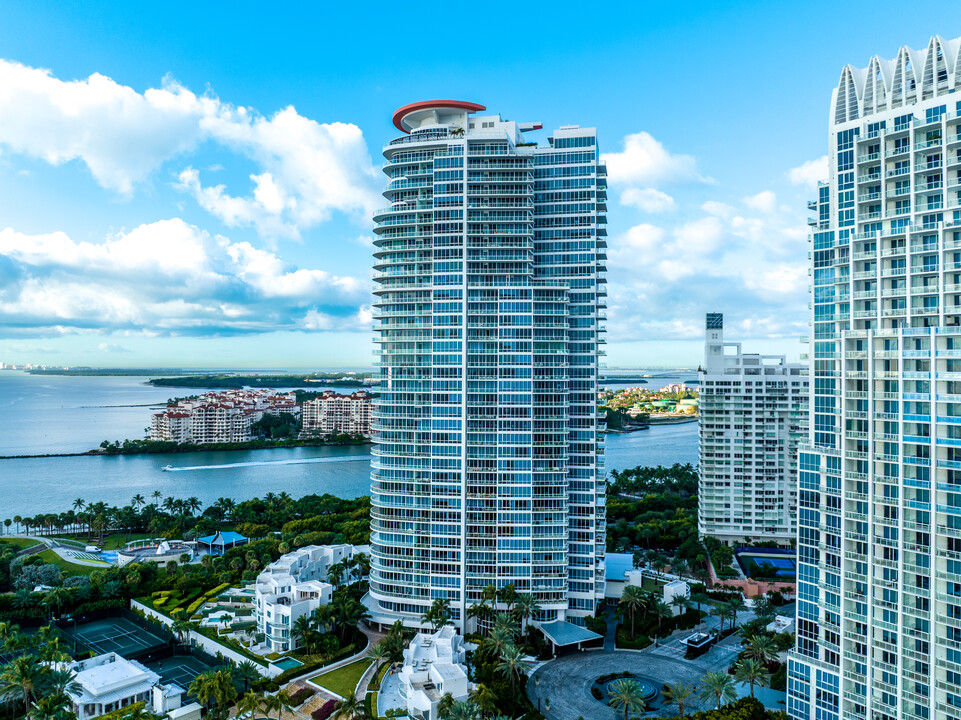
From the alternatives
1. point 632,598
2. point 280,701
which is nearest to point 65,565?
point 280,701

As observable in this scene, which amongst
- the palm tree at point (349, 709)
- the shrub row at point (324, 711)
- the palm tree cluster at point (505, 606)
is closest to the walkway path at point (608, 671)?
the palm tree cluster at point (505, 606)

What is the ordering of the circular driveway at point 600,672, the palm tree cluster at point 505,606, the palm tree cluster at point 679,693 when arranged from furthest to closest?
the palm tree cluster at point 505,606 < the circular driveway at point 600,672 < the palm tree cluster at point 679,693

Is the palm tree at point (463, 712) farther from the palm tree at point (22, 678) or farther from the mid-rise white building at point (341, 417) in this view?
the mid-rise white building at point (341, 417)

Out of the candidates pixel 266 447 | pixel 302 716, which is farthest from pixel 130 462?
pixel 302 716

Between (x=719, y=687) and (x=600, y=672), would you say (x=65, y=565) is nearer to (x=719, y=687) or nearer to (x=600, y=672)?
(x=600, y=672)

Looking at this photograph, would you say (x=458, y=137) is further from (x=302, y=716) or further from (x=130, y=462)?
(x=130, y=462)
